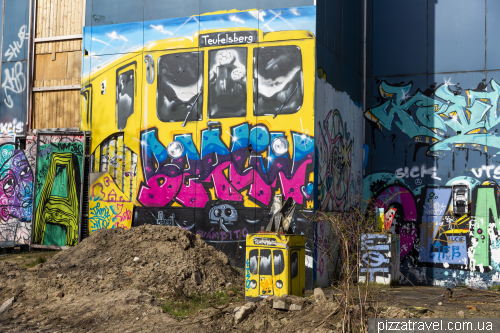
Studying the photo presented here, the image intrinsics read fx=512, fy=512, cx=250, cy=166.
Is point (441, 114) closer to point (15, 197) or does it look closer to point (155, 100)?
point (155, 100)

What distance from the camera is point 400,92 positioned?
17906 millimetres

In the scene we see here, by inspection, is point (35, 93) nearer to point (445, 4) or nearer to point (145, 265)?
point (145, 265)

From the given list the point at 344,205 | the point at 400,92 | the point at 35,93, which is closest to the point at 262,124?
the point at 344,205

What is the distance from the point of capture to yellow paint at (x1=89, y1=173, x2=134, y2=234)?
1545 centimetres

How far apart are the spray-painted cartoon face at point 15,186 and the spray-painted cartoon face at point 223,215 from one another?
275 inches

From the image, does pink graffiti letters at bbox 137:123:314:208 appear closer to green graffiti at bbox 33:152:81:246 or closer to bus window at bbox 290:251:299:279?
green graffiti at bbox 33:152:81:246

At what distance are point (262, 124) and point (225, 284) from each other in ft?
14.9

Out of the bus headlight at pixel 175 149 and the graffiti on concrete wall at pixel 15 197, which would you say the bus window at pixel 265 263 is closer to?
the bus headlight at pixel 175 149

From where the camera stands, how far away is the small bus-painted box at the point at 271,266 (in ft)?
33.0

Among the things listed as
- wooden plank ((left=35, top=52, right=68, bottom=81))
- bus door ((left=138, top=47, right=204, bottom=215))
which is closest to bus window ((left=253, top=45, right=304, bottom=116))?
bus door ((left=138, top=47, right=204, bottom=215))

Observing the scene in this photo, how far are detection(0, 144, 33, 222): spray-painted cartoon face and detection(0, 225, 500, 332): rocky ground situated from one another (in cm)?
375

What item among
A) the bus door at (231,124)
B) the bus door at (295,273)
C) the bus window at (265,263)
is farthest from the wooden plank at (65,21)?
the bus door at (295,273)

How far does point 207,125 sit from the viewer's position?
14609 millimetres

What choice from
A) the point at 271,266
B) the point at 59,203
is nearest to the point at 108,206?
the point at 59,203
